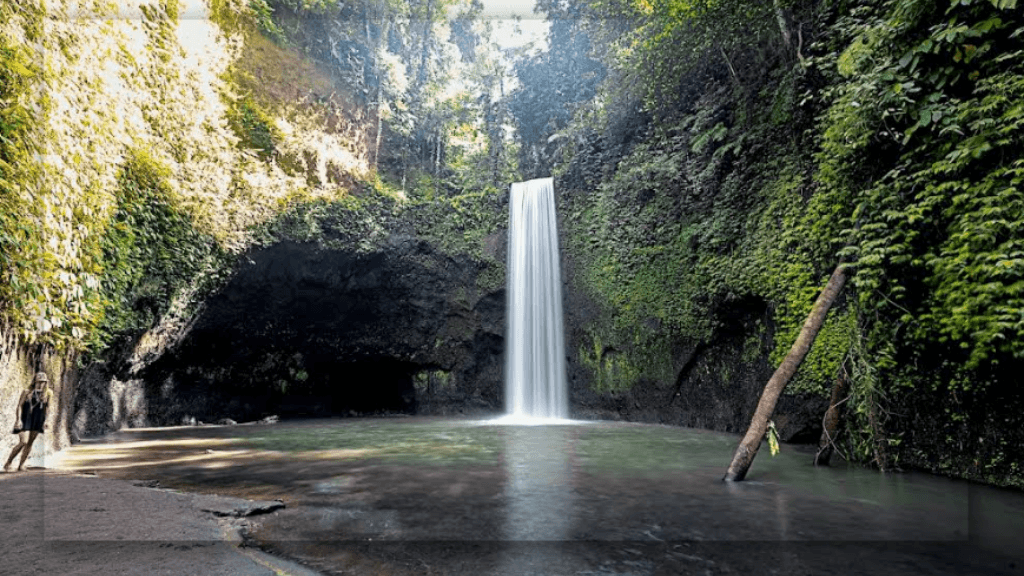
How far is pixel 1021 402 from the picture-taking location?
5875 mm

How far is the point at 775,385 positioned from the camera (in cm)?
690

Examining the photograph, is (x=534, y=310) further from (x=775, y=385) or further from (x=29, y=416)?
(x=29, y=416)

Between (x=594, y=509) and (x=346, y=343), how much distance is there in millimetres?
15639

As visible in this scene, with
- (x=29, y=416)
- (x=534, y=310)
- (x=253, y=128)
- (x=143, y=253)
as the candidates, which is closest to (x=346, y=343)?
(x=534, y=310)

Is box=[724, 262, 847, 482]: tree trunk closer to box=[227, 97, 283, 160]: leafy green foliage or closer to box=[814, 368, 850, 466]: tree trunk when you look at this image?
box=[814, 368, 850, 466]: tree trunk

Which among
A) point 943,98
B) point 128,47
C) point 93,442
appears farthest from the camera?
point 93,442

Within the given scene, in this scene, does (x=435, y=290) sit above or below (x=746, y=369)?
above

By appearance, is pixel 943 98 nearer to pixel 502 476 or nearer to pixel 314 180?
pixel 502 476

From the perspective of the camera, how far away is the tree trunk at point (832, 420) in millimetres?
7465

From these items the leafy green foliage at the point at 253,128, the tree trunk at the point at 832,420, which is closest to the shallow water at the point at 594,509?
the tree trunk at the point at 832,420

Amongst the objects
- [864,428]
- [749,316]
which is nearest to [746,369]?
[749,316]

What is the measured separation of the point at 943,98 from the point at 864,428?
4426 mm

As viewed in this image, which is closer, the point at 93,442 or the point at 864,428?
the point at 864,428

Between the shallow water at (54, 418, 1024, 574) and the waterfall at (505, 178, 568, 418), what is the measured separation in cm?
777
